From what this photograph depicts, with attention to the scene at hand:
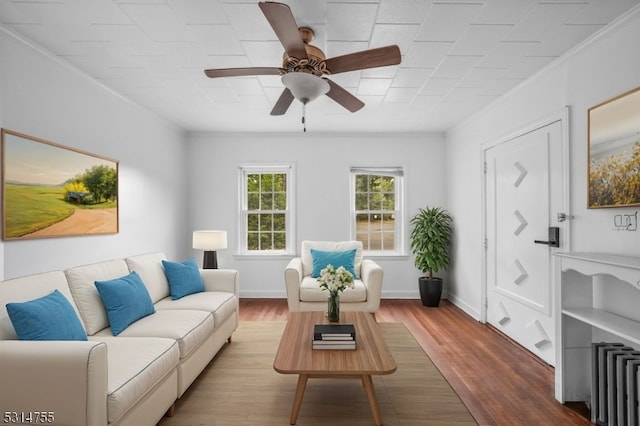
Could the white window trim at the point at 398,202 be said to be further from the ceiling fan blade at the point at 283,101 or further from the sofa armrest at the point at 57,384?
the sofa armrest at the point at 57,384

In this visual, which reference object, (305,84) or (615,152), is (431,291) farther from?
(305,84)

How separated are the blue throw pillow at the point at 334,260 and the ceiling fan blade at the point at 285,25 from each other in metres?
2.88

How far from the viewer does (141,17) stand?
2.39 metres

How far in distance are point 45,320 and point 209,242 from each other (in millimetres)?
2802

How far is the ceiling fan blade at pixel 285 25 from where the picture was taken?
5.64 feet

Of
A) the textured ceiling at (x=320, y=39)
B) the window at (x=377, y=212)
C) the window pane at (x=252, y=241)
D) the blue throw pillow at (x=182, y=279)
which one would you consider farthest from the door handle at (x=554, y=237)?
the window pane at (x=252, y=241)

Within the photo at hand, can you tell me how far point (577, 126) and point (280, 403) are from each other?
10.2 feet

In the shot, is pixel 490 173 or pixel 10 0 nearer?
pixel 10 0

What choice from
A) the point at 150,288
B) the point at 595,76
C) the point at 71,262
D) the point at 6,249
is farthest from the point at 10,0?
the point at 595,76

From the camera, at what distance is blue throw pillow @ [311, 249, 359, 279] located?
4.59 m

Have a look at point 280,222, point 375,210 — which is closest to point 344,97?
point 375,210

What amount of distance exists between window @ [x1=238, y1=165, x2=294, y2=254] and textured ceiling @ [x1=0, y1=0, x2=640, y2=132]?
187cm

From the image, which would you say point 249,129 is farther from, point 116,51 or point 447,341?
point 447,341

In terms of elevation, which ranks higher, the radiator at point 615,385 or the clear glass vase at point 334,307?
the clear glass vase at point 334,307
